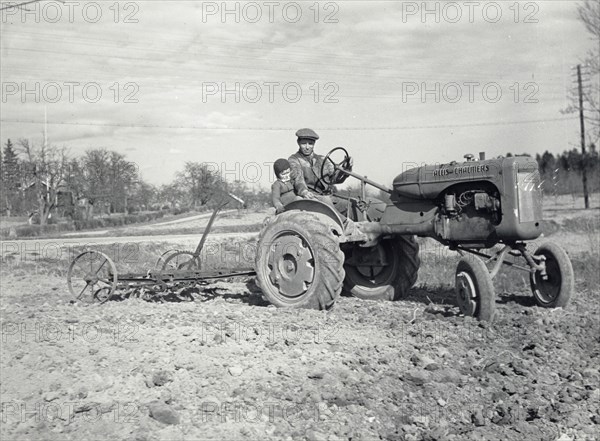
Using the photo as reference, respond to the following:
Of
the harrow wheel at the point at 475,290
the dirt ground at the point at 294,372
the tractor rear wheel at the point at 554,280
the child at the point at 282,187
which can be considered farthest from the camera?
the child at the point at 282,187

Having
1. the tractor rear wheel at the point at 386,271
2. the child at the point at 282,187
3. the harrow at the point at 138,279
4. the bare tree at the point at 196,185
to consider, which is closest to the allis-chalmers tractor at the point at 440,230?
the child at the point at 282,187

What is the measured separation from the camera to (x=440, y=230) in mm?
6996

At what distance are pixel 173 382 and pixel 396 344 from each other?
7.21 ft

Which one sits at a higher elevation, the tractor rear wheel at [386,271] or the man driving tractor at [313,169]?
the man driving tractor at [313,169]

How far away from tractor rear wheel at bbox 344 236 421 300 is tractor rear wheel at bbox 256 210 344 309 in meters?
1.28

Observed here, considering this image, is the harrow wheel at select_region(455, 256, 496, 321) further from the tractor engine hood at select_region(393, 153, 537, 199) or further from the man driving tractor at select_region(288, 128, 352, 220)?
the man driving tractor at select_region(288, 128, 352, 220)

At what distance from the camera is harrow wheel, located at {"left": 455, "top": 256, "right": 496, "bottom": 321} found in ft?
20.5

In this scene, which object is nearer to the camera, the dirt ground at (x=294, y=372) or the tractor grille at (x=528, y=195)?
the dirt ground at (x=294, y=372)

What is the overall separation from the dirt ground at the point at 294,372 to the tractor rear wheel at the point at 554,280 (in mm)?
234

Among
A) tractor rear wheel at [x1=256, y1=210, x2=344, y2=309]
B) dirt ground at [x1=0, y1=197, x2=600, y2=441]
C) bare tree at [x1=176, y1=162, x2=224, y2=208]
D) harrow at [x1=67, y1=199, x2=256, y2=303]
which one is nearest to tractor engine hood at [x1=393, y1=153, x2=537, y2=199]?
tractor rear wheel at [x1=256, y1=210, x2=344, y2=309]

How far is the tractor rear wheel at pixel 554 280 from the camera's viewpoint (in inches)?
271

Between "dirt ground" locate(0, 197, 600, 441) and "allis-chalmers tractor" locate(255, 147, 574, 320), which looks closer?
"dirt ground" locate(0, 197, 600, 441)

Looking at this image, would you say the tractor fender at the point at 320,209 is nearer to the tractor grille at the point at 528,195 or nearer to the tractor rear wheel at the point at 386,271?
the tractor rear wheel at the point at 386,271

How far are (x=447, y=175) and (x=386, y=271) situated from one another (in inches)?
70.5
